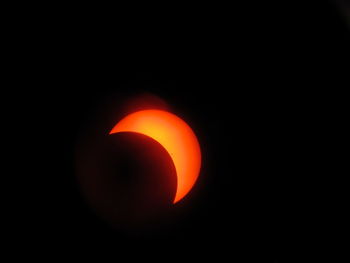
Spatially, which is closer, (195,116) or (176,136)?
(195,116)

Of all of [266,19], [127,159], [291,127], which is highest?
[266,19]

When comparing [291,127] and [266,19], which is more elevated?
[266,19]

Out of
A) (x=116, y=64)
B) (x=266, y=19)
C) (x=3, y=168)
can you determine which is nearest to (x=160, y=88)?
(x=116, y=64)

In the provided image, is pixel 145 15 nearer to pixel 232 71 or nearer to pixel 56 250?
pixel 232 71

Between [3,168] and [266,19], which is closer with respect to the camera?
[266,19]
